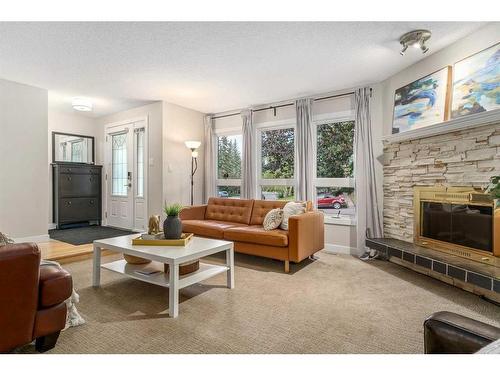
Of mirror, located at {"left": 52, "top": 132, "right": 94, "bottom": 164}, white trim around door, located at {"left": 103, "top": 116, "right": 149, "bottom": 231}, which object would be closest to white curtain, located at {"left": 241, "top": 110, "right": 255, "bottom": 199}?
white trim around door, located at {"left": 103, "top": 116, "right": 149, "bottom": 231}

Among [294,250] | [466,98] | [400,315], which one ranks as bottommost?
[400,315]

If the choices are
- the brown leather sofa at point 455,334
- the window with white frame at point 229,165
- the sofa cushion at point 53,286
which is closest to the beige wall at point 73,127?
the window with white frame at point 229,165

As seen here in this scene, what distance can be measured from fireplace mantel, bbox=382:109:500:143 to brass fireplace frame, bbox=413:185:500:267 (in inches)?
22.8

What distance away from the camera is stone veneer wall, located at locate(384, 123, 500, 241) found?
260cm

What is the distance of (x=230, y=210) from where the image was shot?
4.35 meters

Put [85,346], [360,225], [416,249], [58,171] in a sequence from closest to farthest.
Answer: [85,346]
[416,249]
[360,225]
[58,171]

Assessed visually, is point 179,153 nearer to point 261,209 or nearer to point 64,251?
point 261,209

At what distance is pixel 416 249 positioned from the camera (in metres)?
3.11

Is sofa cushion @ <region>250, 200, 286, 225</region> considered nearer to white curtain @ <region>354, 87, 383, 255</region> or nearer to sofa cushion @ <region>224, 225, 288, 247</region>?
sofa cushion @ <region>224, 225, 288, 247</region>

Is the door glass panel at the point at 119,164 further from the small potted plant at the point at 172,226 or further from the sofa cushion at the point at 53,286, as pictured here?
the sofa cushion at the point at 53,286

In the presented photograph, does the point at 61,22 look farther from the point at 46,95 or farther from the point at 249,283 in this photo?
the point at 249,283
